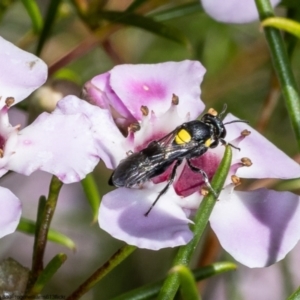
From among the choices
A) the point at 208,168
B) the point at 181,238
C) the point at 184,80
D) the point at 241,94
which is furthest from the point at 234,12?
the point at 241,94

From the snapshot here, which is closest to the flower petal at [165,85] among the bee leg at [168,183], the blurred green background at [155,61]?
the bee leg at [168,183]

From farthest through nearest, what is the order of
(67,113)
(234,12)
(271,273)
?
(271,273) < (234,12) < (67,113)

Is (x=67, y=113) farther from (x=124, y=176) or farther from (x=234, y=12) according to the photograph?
(x=234, y=12)

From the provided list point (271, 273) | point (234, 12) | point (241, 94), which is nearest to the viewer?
point (234, 12)

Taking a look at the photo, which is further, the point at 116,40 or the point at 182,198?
the point at 116,40

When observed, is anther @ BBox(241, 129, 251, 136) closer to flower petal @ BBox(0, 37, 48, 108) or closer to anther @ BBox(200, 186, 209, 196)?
anther @ BBox(200, 186, 209, 196)

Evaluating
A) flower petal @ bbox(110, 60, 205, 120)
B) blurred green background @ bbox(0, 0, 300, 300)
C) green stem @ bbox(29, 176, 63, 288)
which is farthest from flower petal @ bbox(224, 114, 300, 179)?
blurred green background @ bbox(0, 0, 300, 300)
